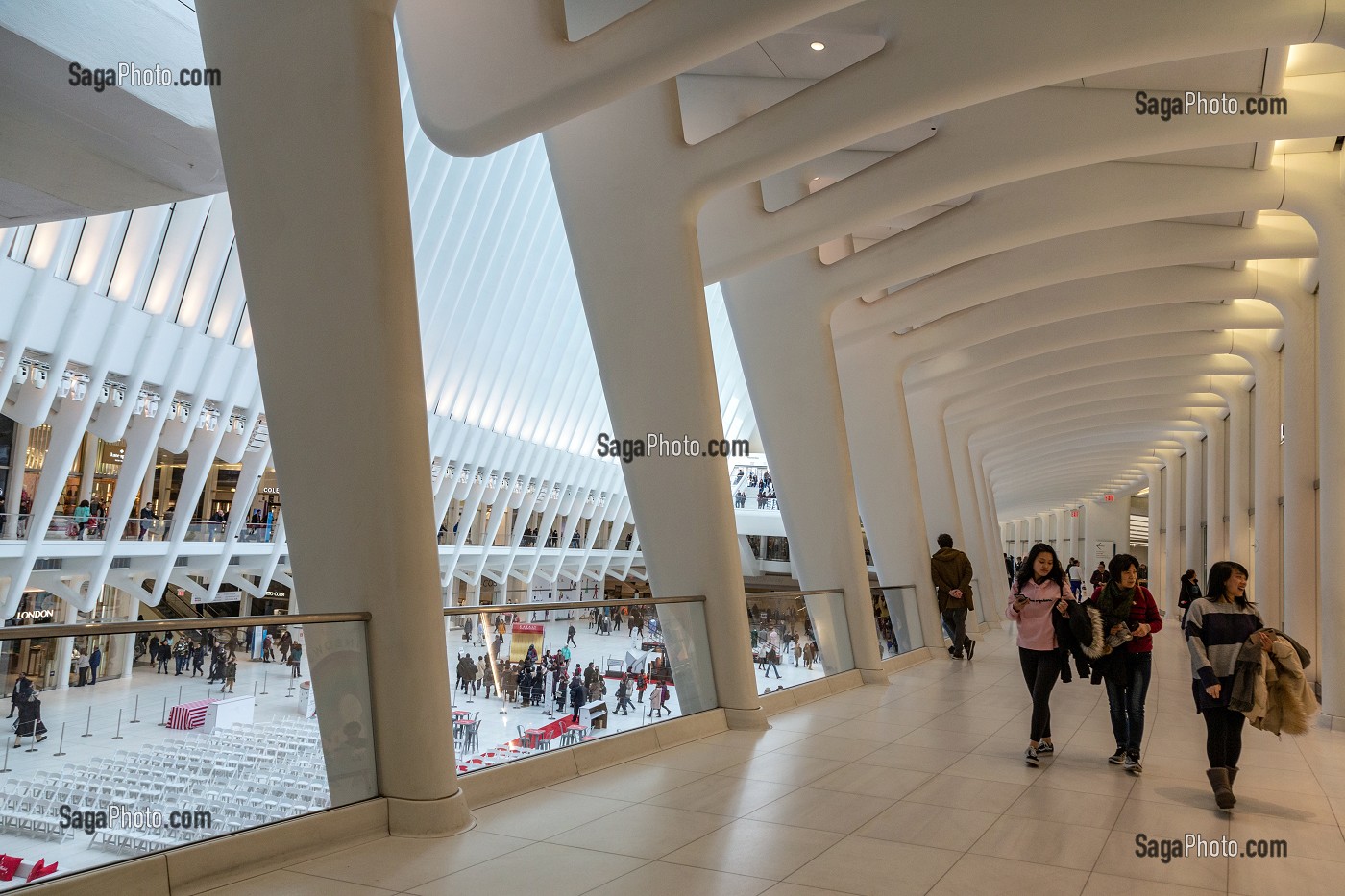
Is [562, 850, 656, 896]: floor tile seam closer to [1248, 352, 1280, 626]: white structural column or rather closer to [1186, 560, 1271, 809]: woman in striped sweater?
[1186, 560, 1271, 809]: woman in striped sweater

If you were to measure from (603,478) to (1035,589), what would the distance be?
106 ft

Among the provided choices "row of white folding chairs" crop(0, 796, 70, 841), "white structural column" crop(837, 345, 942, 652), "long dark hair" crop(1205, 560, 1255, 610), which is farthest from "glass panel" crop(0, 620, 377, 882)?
"white structural column" crop(837, 345, 942, 652)

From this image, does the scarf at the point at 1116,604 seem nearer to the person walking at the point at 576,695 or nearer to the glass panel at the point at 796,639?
the glass panel at the point at 796,639

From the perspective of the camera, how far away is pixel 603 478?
129 feet

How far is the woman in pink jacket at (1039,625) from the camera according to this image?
7.23m

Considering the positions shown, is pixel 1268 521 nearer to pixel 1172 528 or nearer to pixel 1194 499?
pixel 1194 499

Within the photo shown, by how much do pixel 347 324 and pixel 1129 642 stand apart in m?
5.55

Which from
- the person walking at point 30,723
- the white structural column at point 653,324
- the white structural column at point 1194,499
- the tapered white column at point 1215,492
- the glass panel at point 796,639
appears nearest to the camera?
the person walking at point 30,723

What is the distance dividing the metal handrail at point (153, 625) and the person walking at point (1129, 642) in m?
4.96

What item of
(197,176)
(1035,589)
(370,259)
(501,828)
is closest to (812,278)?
(1035,589)

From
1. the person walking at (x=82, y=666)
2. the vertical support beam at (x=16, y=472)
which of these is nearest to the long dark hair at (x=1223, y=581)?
the person walking at (x=82, y=666)

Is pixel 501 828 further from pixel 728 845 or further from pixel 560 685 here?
pixel 560 685

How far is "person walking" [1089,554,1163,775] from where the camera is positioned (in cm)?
686

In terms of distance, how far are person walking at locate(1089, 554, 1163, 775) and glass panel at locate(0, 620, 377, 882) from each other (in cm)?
497
